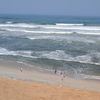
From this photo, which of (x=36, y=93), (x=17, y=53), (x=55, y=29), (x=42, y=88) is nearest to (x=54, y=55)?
(x=17, y=53)

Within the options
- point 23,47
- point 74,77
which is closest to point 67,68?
point 74,77

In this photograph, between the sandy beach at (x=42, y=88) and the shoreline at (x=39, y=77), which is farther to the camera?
the shoreline at (x=39, y=77)

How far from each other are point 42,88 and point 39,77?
3.52m

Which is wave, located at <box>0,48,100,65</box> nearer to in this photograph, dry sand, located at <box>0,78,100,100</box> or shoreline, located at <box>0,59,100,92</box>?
shoreline, located at <box>0,59,100,92</box>

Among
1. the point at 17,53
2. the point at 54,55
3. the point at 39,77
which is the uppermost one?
the point at 17,53

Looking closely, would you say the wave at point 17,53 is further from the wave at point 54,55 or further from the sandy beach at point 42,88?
the sandy beach at point 42,88

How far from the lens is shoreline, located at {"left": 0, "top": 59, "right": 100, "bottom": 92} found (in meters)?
13.8

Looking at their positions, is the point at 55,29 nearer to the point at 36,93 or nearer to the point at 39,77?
the point at 39,77

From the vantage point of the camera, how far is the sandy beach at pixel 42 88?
34.1 feet

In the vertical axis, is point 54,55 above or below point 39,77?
above

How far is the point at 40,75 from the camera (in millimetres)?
15430

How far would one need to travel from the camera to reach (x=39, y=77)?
49.4 ft

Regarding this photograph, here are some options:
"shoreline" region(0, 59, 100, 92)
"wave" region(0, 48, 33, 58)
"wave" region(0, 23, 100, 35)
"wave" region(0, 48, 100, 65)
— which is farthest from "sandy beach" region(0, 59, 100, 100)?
"wave" region(0, 23, 100, 35)

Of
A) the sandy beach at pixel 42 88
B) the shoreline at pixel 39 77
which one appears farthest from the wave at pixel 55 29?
the sandy beach at pixel 42 88
